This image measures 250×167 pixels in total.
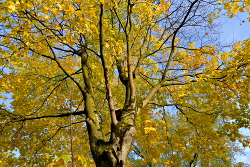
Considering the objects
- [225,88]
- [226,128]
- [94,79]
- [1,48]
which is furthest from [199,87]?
[1,48]

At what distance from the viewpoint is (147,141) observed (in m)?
5.59

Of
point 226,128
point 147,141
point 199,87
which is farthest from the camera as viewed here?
point 147,141

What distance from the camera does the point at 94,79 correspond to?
5.84 meters

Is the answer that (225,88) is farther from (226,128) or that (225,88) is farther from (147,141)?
(147,141)

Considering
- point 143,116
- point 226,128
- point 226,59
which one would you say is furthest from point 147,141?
point 226,59

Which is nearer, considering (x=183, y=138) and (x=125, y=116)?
(x=125, y=116)

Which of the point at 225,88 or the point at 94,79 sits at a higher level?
the point at 94,79

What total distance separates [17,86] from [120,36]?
10.3 feet

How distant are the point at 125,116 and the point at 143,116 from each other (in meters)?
2.65

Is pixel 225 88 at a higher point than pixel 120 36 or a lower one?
lower

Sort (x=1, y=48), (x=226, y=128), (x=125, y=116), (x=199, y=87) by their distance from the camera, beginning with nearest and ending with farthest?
(x=125, y=116)
(x=1, y=48)
(x=226, y=128)
(x=199, y=87)

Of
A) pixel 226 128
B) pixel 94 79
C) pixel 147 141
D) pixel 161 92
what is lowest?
pixel 226 128

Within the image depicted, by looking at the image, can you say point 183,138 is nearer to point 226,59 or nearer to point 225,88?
point 225,88

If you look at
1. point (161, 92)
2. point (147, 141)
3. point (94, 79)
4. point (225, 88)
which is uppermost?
point (94, 79)
